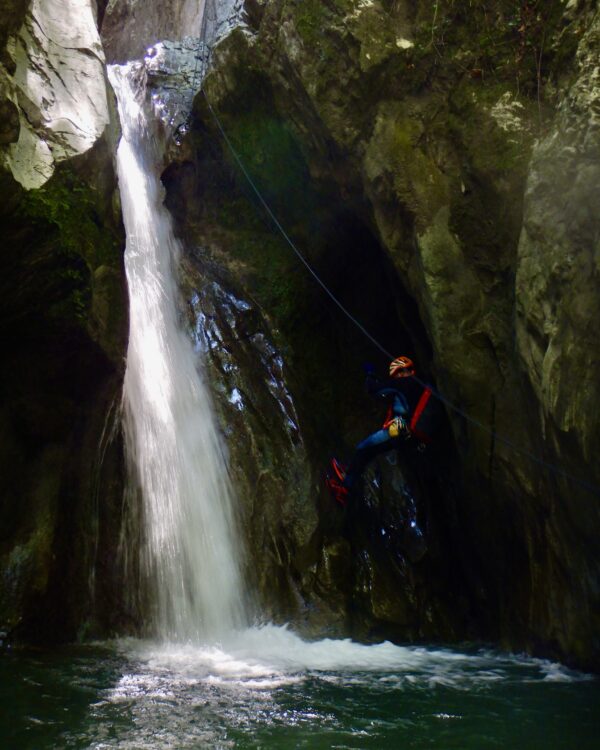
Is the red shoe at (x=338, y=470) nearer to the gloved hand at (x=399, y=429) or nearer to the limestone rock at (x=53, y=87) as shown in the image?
the gloved hand at (x=399, y=429)

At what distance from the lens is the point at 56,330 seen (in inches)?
272

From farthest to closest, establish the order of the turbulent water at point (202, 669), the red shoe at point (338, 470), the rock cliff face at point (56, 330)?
the red shoe at point (338, 470) < the rock cliff face at point (56, 330) < the turbulent water at point (202, 669)

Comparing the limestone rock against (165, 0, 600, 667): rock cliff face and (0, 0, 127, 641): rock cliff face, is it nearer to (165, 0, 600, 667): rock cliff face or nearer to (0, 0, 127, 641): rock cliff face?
(0, 0, 127, 641): rock cliff face

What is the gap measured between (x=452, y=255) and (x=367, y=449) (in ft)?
7.74

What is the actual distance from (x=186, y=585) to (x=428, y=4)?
21.0 feet

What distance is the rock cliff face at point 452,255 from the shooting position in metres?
5.38

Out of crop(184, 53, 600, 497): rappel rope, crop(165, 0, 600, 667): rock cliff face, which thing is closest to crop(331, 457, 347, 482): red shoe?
crop(165, 0, 600, 667): rock cliff face

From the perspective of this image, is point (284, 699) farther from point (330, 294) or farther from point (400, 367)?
point (330, 294)

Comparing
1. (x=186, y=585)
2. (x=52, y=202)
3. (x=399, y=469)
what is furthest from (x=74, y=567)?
(x=399, y=469)

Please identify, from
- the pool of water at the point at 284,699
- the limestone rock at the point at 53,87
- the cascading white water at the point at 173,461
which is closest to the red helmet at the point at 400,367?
the cascading white water at the point at 173,461

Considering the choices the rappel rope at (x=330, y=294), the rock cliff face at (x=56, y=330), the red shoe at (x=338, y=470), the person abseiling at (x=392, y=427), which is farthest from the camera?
the red shoe at (x=338, y=470)

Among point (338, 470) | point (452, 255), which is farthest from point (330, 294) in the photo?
point (452, 255)

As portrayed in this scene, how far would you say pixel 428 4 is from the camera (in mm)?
7340

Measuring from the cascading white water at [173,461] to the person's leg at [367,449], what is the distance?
1.39 metres
